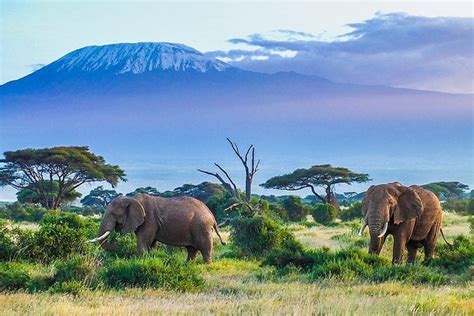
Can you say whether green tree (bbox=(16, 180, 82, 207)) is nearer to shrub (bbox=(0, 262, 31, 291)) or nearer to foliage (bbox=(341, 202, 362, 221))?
A: foliage (bbox=(341, 202, 362, 221))

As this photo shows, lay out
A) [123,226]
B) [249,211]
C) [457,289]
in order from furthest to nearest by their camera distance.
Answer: [249,211]
[123,226]
[457,289]

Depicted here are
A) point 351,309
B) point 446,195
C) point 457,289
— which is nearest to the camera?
point 351,309

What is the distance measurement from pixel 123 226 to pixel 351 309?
9.62m

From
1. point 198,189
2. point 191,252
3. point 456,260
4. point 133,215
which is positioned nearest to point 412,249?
point 456,260

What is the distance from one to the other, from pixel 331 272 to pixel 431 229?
5.20 metres

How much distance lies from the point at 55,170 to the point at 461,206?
26.2 metres

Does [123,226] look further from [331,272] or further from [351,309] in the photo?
[351,309]

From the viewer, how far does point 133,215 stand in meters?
17.8

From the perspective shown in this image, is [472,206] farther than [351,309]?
Yes

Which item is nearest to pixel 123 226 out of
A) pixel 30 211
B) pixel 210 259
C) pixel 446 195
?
pixel 210 259

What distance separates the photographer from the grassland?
30.4ft

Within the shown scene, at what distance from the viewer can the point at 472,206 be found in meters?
49.6

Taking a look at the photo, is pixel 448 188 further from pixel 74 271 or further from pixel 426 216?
pixel 74 271

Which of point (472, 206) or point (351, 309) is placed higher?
point (351, 309)
